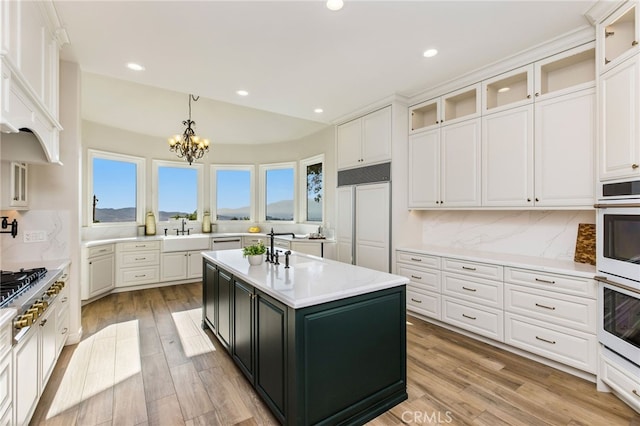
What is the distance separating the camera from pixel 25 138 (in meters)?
2.22

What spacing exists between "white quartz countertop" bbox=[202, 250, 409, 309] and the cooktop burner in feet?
4.23

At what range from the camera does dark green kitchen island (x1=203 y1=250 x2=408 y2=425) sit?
1.69 metres

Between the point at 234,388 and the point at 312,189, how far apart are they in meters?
4.09

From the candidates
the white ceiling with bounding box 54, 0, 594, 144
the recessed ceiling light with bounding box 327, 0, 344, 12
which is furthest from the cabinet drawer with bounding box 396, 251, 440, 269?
the recessed ceiling light with bounding box 327, 0, 344, 12

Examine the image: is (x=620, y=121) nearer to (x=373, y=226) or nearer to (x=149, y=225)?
(x=373, y=226)

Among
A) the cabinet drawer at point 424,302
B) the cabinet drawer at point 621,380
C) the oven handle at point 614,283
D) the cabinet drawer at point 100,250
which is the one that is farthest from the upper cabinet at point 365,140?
the cabinet drawer at point 100,250

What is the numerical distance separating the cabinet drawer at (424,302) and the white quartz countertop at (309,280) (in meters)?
1.44

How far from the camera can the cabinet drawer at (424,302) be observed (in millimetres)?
3352

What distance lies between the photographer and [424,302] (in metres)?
3.48

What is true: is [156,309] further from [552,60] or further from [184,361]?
[552,60]

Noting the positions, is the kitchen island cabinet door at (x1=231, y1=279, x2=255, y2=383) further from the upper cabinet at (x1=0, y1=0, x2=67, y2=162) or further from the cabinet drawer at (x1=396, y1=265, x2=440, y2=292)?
the cabinet drawer at (x1=396, y1=265, x2=440, y2=292)

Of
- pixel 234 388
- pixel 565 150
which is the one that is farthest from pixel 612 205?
pixel 234 388

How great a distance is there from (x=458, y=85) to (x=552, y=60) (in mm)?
867

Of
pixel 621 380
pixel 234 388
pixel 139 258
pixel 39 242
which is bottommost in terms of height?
pixel 234 388
